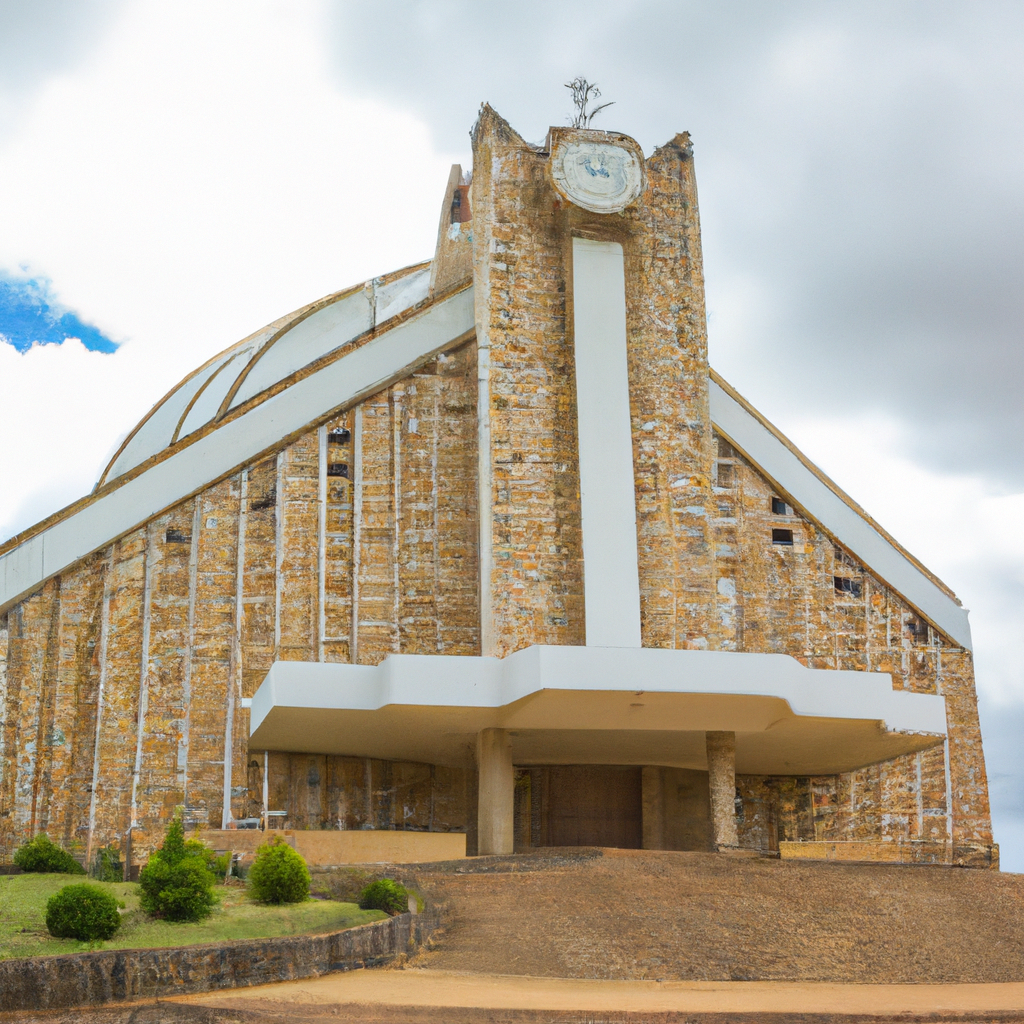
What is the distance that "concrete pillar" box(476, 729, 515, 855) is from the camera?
17344mm

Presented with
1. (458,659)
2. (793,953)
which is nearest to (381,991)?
(793,953)

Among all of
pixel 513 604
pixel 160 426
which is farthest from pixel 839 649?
pixel 160 426

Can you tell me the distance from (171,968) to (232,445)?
11.1 m

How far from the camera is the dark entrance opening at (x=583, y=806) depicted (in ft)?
68.5

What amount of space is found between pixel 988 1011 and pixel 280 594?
467 inches

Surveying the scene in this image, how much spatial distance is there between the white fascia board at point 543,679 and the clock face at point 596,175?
7029mm

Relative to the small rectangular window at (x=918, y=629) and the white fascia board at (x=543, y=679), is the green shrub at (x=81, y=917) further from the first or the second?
the small rectangular window at (x=918, y=629)

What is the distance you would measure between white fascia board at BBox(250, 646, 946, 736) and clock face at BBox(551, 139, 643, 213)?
7.03 m

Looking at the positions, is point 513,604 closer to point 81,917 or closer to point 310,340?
point 81,917

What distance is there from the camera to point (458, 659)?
16609mm

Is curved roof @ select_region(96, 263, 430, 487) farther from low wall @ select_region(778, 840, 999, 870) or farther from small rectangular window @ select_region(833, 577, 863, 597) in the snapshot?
low wall @ select_region(778, 840, 999, 870)

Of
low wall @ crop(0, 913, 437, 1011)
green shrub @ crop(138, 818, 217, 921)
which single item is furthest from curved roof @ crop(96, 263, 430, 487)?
low wall @ crop(0, 913, 437, 1011)

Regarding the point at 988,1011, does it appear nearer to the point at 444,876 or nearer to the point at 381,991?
the point at 381,991

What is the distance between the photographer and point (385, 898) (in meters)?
12.7
